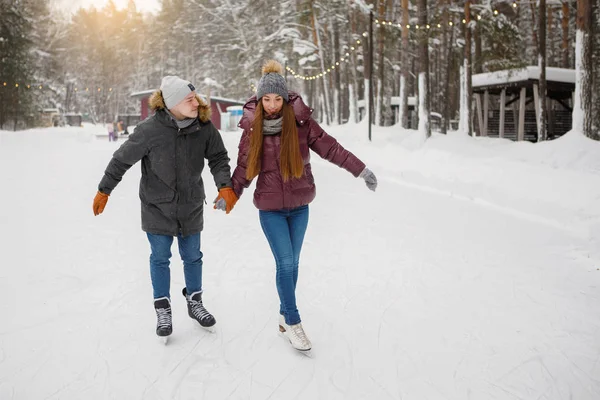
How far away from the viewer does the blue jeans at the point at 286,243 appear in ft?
11.7

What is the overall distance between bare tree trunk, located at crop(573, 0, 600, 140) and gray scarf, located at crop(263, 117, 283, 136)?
39.3 ft

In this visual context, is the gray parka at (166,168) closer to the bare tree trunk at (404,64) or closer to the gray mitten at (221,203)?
the gray mitten at (221,203)

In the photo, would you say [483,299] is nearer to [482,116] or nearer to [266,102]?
[266,102]

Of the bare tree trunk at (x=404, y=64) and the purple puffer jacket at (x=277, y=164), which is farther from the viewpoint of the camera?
the bare tree trunk at (x=404, y=64)

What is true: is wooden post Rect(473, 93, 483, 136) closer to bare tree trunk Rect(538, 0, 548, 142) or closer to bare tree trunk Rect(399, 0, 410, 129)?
bare tree trunk Rect(399, 0, 410, 129)

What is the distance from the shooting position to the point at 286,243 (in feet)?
11.7

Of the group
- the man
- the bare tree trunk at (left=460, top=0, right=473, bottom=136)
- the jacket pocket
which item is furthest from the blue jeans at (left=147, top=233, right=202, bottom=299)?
the bare tree trunk at (left=460, top=0, right=473, bottom=136)

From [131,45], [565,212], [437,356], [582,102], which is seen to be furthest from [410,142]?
[131,45]

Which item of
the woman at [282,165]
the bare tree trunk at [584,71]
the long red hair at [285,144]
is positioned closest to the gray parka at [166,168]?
the woman at [282,165]

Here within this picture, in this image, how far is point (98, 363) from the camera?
3357 millimetres

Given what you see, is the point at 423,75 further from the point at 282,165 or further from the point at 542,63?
the point at 282,165

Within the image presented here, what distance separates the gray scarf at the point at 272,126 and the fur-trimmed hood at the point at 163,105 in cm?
52

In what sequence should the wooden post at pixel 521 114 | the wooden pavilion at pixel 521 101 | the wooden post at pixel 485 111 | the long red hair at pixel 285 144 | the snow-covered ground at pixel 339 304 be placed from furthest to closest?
1. the wooden post at pixel 485 111
2. the wooden post at pixel 521 114
3. the wooden pavilion at pixel 521 101
4. the long red hair at pixel 285 144
5. the snow-covered ground at pixel 339 304

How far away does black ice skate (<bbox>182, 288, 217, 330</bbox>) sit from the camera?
12.6 feet
